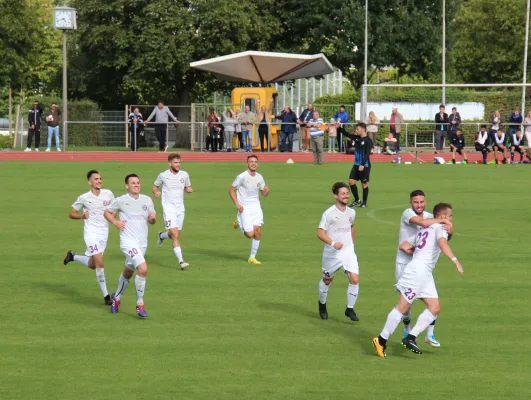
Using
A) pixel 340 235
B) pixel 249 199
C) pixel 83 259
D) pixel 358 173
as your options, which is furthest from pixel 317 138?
pixel 340 235

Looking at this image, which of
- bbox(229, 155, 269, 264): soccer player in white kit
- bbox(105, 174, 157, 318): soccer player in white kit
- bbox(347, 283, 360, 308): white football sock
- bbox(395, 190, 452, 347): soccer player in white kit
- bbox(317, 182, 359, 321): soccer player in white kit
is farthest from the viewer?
bbox(229, 155, 269, 264): soccer player in white kit

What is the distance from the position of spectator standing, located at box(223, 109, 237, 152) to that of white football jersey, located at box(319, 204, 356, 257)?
1284 inches

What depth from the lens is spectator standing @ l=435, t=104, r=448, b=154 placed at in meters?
46.6

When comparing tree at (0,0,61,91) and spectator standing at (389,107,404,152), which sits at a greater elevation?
tree at (0,0,61,91)

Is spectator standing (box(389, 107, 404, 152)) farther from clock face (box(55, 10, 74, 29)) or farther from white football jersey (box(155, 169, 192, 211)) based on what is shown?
white football jersey (box(155, 169, 192, 211))

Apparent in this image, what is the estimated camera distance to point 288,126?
4725 centimetres

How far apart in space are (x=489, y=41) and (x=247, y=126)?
35500 millimetres

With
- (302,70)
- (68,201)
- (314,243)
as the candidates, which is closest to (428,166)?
(302,70)

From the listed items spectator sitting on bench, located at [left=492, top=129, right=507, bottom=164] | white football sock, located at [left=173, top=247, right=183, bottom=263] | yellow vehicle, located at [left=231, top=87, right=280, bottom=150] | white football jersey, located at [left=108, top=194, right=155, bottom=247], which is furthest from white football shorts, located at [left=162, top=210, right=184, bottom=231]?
A: yellow vehicle, located at [left=231, top=87, right=280, bottom=150]

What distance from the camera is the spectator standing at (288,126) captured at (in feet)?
154

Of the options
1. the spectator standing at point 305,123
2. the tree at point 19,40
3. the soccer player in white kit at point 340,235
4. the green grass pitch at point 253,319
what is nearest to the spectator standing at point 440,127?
the spectator standing at point 305,123

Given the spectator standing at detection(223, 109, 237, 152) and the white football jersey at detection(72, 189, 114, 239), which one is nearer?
the white football jersey at detection(72, 189, 114, 239)

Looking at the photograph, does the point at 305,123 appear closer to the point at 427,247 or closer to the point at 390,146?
the point at 390,146

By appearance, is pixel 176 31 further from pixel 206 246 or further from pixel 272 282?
pixel 272 282
